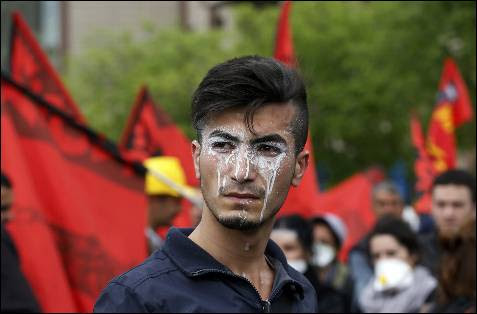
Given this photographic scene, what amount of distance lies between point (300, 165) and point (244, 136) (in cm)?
29

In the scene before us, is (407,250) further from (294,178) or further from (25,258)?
(294,178)

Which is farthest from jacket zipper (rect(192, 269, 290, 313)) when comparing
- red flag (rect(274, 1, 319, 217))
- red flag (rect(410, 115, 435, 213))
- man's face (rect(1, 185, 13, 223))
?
red flag (rect(410, 115, 435, 213))

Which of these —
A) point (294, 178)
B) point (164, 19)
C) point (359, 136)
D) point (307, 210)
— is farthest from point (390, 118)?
point (294, 178)

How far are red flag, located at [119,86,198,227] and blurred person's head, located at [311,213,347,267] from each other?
1.26 m

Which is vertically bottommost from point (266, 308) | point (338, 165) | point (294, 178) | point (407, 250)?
point (338, 165)

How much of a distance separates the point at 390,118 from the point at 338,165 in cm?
325

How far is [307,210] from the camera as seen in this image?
29.1 feet

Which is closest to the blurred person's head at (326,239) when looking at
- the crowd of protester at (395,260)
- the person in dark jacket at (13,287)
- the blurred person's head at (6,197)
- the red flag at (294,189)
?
the red flag at (294,189)

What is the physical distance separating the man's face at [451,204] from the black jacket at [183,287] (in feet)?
14.0

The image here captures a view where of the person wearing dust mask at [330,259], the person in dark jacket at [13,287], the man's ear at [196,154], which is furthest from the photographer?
the person wearing dust mask at [330,259]

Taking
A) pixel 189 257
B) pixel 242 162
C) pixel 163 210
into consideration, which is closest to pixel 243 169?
pixel 242 162

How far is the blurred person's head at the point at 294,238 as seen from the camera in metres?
7.36

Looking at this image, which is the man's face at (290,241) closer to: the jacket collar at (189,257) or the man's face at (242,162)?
the jacket collar at (189,257)

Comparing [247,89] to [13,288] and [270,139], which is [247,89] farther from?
[13,288]
